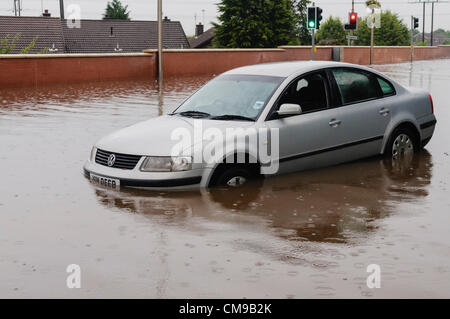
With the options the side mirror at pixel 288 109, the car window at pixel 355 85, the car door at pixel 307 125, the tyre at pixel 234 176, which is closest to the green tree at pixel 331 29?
the car window at pixel 355 85

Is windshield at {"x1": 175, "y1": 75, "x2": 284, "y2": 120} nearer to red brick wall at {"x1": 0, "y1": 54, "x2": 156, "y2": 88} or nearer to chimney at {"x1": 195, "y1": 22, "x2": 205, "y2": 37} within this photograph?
red brick wall at {"x1": 0, "y1": 54, "x2": 156, "y2": 88}

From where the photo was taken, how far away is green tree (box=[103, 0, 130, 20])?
109 meters

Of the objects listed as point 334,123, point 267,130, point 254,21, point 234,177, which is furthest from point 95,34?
point 234,177

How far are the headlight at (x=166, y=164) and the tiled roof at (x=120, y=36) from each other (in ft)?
205

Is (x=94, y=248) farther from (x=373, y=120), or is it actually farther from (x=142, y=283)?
(x=373, y=120)

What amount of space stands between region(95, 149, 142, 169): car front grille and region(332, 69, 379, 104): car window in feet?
9.14

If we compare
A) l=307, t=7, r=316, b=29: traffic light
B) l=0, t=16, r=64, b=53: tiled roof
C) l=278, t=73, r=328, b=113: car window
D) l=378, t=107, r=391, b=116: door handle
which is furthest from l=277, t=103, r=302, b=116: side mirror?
l=0, t=16, r=64, b=53: tiled roof

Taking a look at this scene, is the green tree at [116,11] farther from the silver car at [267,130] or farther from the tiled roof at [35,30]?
the silver car at [267,130]

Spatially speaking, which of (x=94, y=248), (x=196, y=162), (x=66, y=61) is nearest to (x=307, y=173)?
(x=196, y=162)

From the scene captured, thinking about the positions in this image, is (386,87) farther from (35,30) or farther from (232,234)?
(35,30)

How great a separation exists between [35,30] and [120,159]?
58.7 m

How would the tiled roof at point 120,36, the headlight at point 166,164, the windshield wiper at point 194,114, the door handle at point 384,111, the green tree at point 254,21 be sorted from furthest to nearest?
the tiled roof at point 120,36
the green tree at point 254,21
the door handle at point 384,111
the windshield wiper at point 194,114
the headlight at point 166,164

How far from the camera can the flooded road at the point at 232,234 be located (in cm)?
486

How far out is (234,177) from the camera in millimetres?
7637
